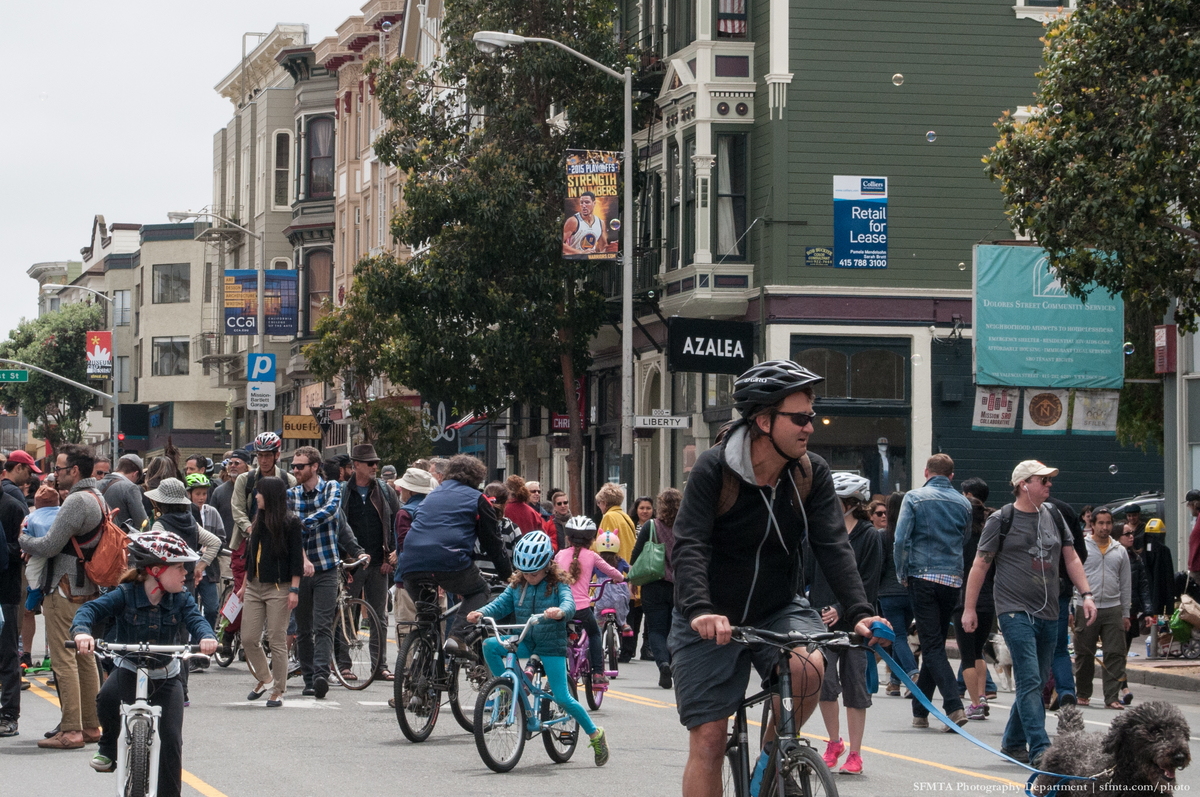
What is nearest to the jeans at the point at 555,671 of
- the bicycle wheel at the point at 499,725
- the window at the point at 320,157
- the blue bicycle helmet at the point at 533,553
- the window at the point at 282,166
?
the bicycle wheel at the point at 499,725

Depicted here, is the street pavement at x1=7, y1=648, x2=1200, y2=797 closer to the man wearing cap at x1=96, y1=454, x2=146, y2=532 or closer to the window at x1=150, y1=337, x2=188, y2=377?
the man wearing cap at x1=96, y1=454, x2=146, y2=532

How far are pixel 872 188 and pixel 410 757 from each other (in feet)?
66.0

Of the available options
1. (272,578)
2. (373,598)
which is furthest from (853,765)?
(373,598)

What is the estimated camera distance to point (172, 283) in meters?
82.9

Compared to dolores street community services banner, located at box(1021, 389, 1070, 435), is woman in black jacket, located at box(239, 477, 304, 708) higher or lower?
lower

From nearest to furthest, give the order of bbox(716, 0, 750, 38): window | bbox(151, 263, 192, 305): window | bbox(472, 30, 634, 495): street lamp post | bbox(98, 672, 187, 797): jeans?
bbox(98, 672, 187, 797): jeans
bbox(472, 30, 634, 495): street lamp post
bbox(716, 0, 750, 38): window
bbox(151, 263, 192, 305): window

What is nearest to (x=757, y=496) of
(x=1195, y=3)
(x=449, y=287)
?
(x=1195, y=3)

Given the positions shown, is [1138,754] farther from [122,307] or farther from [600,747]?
[122,307]

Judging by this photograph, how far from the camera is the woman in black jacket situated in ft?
45.2

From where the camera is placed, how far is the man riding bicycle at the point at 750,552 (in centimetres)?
605

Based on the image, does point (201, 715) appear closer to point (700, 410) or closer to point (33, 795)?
point (33, 795)

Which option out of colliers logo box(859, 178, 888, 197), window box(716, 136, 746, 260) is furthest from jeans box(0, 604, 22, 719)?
colliers logo box(859, 178, 888, 197)

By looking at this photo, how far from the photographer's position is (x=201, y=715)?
526 inches

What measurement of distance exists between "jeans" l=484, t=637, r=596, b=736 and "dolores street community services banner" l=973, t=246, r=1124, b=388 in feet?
57.2
